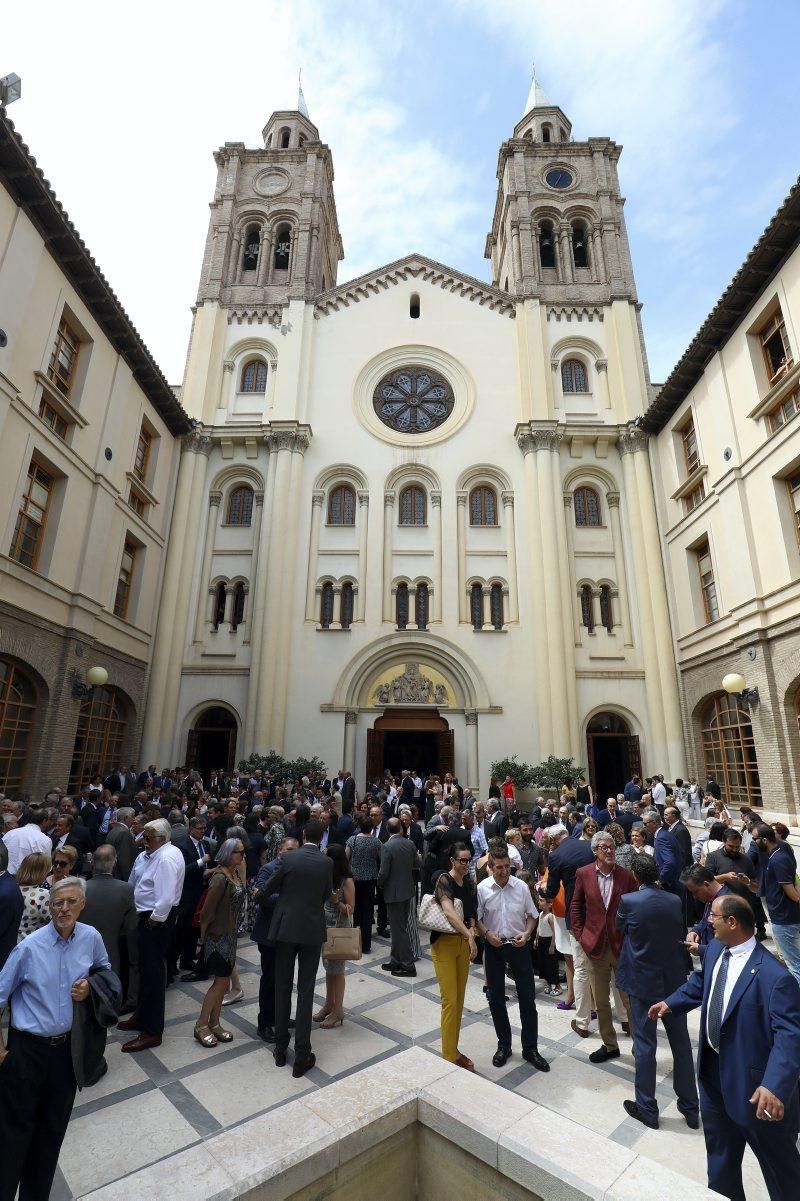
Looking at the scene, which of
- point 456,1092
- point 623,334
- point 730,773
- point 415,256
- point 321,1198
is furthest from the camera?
point 415,256

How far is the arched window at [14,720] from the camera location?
13.9 metres

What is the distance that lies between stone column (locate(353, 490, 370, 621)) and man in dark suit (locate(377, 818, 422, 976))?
571 inches

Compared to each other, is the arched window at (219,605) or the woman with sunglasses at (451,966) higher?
the arched window at (219,605)

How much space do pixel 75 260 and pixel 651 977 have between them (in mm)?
19042

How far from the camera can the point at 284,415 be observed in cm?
2386

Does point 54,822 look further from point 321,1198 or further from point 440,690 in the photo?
point 440,690

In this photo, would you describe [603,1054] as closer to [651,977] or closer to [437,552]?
[651,977]

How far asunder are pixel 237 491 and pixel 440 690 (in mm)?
11234

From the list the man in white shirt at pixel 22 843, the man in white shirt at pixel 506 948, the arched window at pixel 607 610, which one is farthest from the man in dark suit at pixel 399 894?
the arched window at pixel 607 610

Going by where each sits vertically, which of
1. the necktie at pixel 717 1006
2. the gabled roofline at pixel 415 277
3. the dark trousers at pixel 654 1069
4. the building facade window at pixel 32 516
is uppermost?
the gabled roofline at pixel 415 277

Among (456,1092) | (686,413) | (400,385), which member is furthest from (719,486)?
(456,1092)

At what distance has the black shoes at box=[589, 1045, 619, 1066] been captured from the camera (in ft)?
17.2

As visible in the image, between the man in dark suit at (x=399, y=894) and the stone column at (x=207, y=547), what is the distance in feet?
52.3

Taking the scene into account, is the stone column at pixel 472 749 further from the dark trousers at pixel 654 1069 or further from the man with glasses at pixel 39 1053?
the man with glasses at pixel 39 1053
